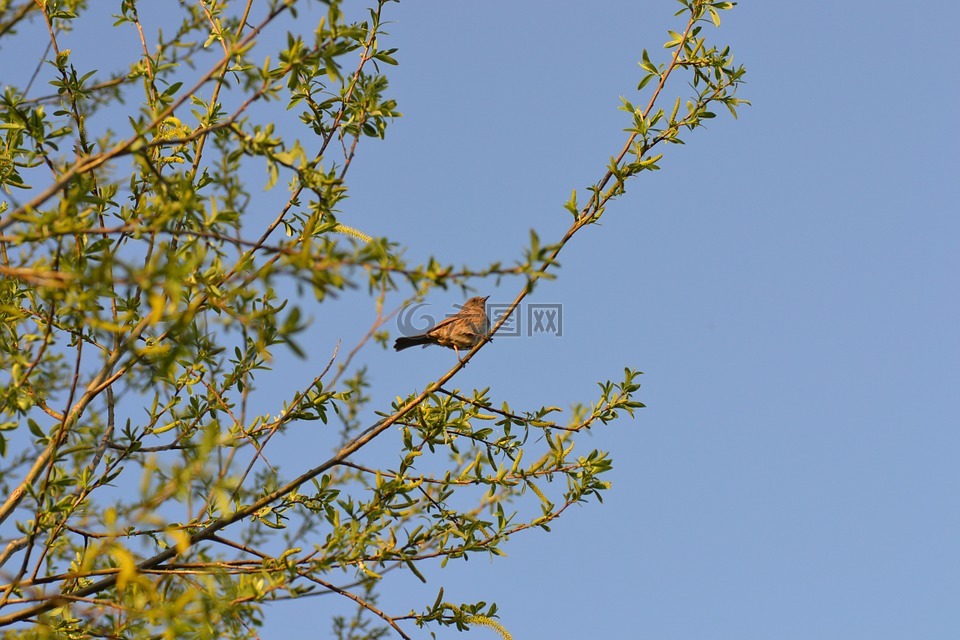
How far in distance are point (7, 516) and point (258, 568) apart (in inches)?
51.1

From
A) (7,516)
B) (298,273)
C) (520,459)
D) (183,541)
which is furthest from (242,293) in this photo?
(520,459)

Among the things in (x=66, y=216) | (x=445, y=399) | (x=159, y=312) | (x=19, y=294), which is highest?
(x=19, y=294)

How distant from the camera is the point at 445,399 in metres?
5.64

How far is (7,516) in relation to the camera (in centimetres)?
485

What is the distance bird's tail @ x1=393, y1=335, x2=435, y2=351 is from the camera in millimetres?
9281

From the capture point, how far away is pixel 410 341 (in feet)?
30.7

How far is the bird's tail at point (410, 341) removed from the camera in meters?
9.28

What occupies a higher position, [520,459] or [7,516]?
[520,459]

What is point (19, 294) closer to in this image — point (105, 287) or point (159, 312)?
point (105, 287)

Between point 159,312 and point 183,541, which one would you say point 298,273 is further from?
point 183,541

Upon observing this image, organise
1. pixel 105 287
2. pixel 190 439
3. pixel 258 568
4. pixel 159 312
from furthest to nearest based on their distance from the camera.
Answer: pixel 190 439, pixel 258 568, pixel 105 287, pixel 159 312

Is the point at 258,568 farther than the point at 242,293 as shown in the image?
Yes

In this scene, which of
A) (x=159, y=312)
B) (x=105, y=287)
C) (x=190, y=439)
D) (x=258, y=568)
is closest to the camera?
(x=159, y=312)

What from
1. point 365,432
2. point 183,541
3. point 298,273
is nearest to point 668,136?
point 365,432
